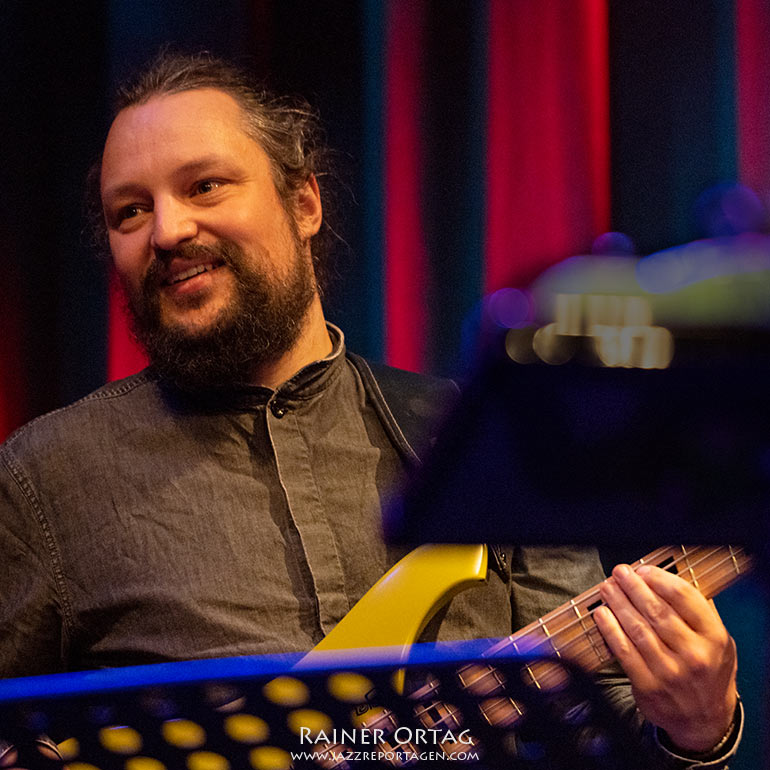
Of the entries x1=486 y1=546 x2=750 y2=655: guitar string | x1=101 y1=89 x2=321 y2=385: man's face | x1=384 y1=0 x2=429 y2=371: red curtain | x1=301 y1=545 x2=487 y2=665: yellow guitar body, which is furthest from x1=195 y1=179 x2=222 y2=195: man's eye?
x1=486 y1=546 x2=750 y2=655: guitar string

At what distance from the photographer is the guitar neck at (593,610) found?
84 centimetres

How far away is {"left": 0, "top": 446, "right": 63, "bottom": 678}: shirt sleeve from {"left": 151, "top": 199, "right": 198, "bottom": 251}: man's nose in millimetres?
325

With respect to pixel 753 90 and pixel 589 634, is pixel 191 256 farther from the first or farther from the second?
pixel 753 90

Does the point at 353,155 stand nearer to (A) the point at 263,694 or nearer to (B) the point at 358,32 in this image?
(B) the point at 358,32

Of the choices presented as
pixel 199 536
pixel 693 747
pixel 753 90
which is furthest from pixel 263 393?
pixel 753 90

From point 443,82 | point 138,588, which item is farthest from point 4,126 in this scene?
point 138,588

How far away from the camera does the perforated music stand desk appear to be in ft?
1.31

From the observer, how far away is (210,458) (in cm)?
109

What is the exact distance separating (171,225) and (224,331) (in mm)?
143

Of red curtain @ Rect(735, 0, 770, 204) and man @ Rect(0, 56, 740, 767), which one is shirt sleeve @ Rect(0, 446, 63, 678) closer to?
man @ Rect(0, 56, 740, 767)

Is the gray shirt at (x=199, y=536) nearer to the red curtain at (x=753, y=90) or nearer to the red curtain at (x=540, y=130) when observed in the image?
the red curtain at (x=540, y=130)

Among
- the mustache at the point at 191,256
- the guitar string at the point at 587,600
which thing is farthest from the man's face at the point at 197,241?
the guitar string at the point at 587,600

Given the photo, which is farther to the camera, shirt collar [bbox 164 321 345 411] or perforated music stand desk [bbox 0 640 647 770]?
shirt collar [bbox 164 321 345 411]

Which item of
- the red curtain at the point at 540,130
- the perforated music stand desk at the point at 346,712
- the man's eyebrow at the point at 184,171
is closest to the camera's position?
the perforated music stand desk at the point at 346,712
